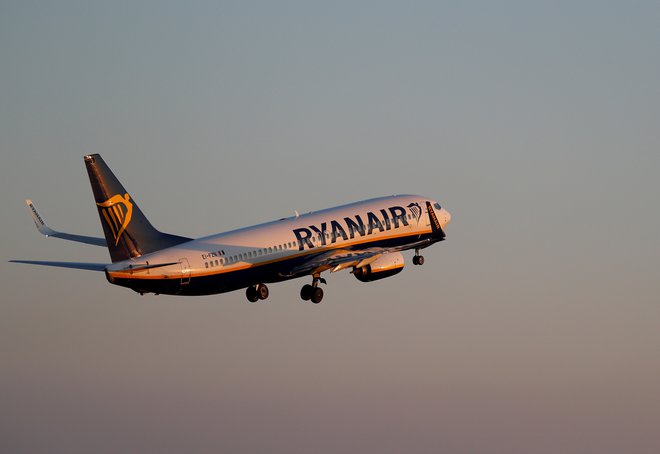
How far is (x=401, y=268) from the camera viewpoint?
4483 inches

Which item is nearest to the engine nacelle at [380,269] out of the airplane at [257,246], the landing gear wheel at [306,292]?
the airplane at [257,246]

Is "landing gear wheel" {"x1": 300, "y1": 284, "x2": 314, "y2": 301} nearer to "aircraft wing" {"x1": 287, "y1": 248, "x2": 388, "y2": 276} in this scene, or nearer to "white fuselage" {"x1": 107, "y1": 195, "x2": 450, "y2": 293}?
"aircraft wing" {"x1": 287, "y1": 248, "x2": 388, "y2": 276}

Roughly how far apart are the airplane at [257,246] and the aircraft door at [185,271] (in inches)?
2.4

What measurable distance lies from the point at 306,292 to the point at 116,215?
1575 centimetres

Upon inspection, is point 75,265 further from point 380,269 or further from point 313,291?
point 380,269

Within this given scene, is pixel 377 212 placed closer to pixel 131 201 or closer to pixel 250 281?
pixel 250 281

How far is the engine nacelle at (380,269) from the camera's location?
4427 inches

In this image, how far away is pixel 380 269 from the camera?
112562 mm

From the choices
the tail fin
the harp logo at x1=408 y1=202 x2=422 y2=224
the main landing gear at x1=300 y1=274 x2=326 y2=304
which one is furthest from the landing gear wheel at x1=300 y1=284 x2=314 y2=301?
the harp logo at x1=408 y1=202 x2=422 y2=224

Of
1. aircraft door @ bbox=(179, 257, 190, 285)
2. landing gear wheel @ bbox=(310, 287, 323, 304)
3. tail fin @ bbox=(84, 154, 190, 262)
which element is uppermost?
tail fin @ bbox=(84, 154, 190, 262)

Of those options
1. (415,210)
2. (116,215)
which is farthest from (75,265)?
Answer: (415,210)

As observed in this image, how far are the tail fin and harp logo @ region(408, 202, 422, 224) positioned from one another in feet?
84.6

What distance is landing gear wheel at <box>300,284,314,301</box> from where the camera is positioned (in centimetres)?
11088

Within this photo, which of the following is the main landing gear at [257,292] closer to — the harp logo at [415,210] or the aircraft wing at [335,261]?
the aircraft wing at [335,261]
